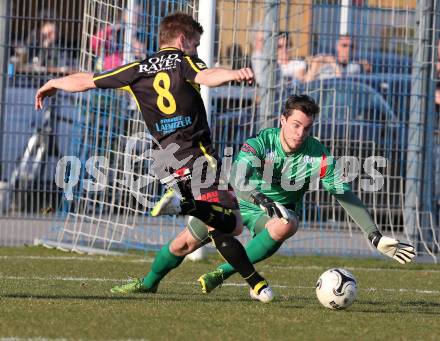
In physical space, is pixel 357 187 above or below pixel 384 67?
below

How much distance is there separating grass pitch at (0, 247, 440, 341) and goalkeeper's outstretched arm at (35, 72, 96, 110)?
53.2 inches

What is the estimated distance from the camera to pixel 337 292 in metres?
7.00

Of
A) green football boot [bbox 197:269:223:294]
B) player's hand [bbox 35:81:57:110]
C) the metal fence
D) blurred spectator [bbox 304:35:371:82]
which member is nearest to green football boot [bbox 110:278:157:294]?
green football boot [bbox 197:269:223:294]

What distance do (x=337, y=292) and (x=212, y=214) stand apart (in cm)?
96

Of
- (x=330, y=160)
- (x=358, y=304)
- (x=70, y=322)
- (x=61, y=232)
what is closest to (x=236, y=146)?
(x=61, y=232)

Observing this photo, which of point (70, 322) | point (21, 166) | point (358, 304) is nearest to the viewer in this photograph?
point (70, 322)

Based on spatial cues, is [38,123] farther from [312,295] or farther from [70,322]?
[70,322]

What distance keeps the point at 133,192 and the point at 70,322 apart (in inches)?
223

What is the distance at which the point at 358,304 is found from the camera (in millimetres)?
7516

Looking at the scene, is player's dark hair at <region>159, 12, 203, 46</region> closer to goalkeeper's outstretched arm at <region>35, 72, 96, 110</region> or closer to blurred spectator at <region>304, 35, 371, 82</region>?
goalkeeper's outstretched arm at <region>35, 72, 96, 110</region>

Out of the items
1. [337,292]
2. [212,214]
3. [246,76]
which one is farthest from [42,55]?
[246,76]

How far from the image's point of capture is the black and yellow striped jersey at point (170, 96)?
723 centimetres

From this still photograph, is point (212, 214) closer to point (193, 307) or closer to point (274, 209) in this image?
point (274, 209)

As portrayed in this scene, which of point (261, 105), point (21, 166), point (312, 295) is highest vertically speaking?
point (261, 105)
